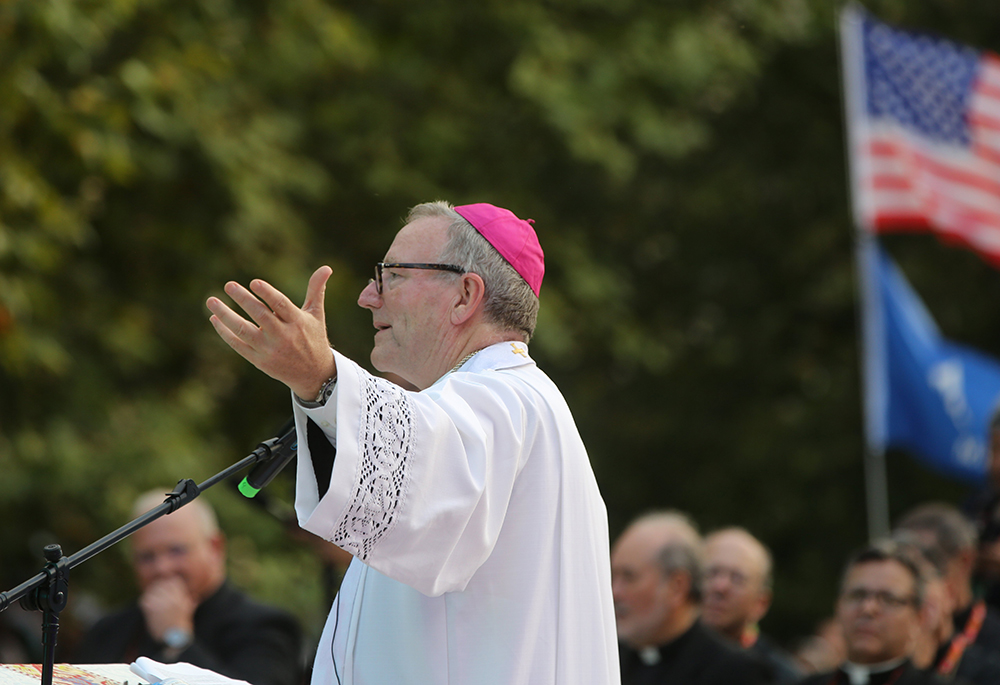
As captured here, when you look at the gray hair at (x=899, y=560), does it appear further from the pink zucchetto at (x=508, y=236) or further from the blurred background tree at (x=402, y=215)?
the blurred background tree at (x=402, y=215)

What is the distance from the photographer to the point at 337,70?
909cm

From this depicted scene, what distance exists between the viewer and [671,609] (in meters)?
6.02

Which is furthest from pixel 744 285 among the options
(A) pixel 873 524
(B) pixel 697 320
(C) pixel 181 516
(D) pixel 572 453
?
(D) pixel 572 453

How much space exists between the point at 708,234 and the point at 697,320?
2.90ft

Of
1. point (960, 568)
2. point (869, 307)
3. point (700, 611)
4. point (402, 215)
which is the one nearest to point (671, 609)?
point (700, 611)

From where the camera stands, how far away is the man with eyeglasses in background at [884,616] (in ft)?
17.6

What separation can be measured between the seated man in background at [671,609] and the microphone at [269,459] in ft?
11.6

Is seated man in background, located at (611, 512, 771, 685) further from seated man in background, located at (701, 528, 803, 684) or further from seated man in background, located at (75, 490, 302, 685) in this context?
seated man in background, located at (75, 490, 302, 685)

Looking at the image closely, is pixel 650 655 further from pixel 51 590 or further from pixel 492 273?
pixel 51 590

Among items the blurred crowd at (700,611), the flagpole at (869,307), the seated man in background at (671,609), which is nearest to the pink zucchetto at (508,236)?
the blurred crowd at (700,611)

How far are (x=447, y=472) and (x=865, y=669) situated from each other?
3553 millimetres

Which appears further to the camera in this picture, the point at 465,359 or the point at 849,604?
the point at 849,604

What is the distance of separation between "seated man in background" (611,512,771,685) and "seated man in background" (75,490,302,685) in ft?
4.87

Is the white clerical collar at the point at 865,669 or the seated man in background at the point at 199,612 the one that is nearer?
the white clerical collar at the point at 865,669
